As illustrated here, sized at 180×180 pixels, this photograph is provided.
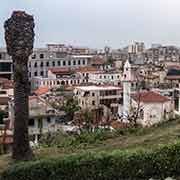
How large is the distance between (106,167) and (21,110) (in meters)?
2.55

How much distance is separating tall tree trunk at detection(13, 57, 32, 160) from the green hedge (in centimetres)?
91

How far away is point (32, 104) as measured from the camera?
26.0 m

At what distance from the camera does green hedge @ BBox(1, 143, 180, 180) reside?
24.4ft

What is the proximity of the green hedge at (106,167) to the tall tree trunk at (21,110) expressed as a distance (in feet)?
2.99

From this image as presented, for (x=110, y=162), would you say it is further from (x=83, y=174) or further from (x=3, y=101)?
(x=3, y=101)

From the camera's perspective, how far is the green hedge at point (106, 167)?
745 centimetres

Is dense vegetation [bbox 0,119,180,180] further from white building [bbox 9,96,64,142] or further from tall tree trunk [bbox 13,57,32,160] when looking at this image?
white building [bbox 9,96,64,142]

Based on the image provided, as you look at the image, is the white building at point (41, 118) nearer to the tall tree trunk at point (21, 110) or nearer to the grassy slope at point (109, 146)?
the grassy slope at point (109, 146)

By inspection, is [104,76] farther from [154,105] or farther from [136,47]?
[136,47]

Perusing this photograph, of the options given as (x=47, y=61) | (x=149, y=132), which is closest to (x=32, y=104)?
(x=149, y=132)

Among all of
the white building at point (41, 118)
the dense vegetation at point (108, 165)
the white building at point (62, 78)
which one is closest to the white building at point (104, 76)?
the white building at point (62, 78)

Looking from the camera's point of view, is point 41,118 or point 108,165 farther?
point 41,118

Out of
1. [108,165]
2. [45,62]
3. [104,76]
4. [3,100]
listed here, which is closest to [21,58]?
[108,165]

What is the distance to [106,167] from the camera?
7.80m
